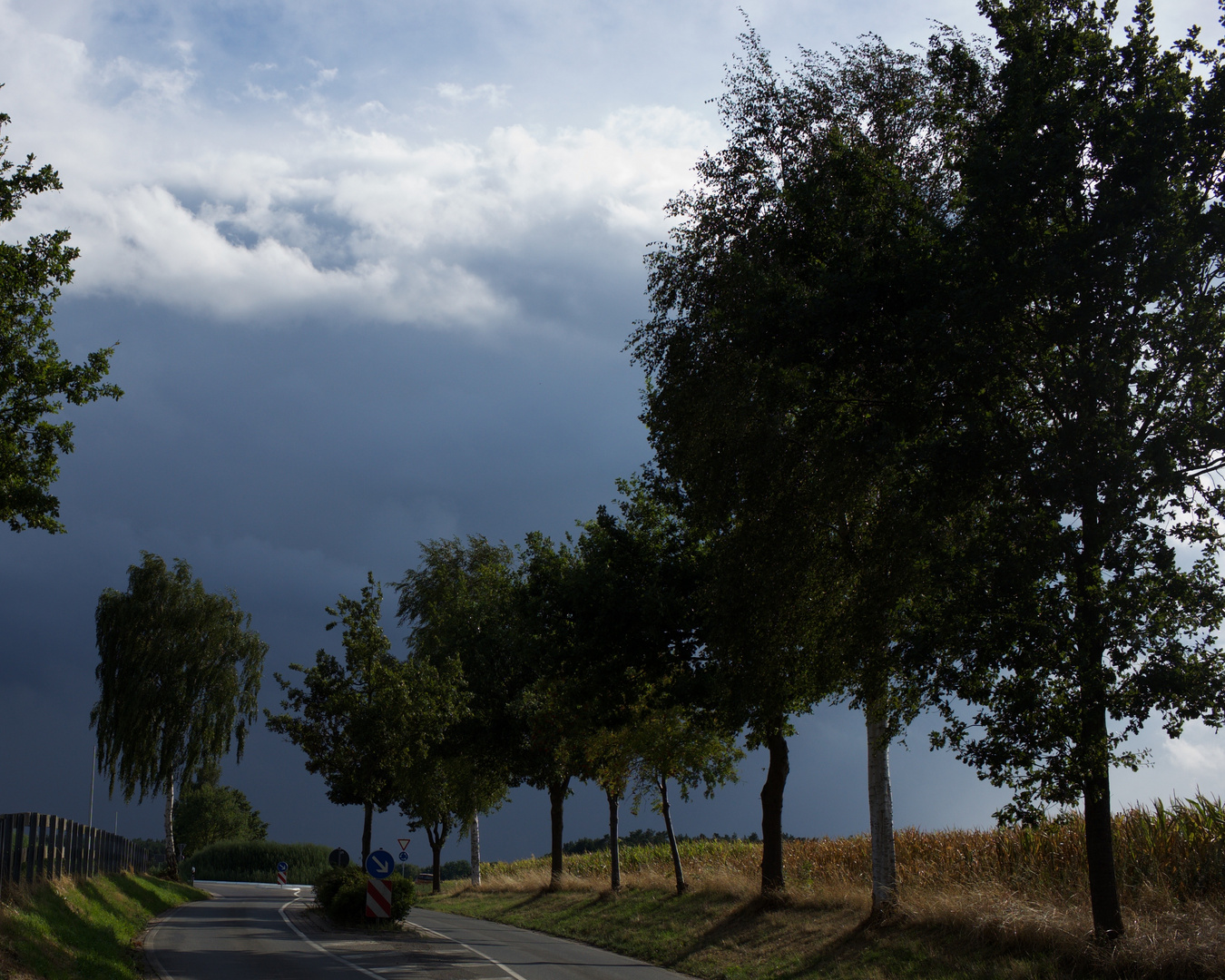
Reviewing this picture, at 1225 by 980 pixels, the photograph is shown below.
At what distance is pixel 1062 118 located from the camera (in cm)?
1206

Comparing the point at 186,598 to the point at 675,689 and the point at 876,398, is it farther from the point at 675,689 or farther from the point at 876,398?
the point at 876,398

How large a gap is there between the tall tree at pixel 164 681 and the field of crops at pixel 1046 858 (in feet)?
90.7

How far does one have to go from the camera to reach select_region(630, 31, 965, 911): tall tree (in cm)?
1266

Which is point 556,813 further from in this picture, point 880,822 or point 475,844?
point 880,822

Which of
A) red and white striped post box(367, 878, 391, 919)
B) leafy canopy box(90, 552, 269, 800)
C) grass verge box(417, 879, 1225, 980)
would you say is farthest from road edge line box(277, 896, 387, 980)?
leafy canopy box(90, 552, 269, 800)

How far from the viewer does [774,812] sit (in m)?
21.5

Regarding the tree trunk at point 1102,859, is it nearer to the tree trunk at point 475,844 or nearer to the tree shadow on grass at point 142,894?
the tree shadow on grass at point 142,894

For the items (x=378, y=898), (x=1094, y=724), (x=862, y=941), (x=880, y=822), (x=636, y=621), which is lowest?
(x=378, y=898)

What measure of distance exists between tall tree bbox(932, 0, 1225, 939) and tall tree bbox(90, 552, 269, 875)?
3947cm

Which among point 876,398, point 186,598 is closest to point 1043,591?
point 876,398

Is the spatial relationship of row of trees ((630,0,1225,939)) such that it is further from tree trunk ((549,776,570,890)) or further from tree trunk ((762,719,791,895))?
tree trunk ((549,776,570,890))

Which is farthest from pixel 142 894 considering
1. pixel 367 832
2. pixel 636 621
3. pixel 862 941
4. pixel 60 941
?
pixel 862 941

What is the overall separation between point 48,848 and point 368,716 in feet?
36.7

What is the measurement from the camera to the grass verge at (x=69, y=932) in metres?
12.5
